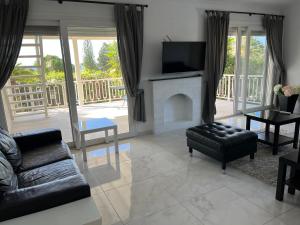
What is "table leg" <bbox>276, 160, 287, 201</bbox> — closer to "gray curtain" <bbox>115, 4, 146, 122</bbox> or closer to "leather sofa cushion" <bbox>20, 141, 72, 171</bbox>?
"leather sofa cushion" <bbox>20, 141, 72, 171</bbox>

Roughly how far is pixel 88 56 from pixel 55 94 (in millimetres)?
1378

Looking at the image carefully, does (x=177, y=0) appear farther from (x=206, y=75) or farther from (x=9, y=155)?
(x=9, y=155)

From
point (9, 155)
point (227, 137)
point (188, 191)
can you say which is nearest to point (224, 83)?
point (227, 137)

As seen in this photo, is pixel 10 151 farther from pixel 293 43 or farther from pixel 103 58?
pixel 293 43

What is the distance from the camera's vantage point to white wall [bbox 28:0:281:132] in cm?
349

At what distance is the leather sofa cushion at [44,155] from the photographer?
2.36 metres

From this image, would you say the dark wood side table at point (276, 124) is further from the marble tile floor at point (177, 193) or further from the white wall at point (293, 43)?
the white wall at point (293, 43)

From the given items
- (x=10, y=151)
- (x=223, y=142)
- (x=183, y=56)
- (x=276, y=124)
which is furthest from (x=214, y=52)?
(x=10, y=151)

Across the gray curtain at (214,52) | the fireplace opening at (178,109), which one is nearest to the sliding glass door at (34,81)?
the fireplace opening at (178,109)

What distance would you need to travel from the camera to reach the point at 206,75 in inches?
191

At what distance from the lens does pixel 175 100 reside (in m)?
4.83

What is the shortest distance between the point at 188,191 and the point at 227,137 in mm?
899

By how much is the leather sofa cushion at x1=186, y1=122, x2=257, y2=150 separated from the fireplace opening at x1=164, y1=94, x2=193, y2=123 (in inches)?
56.3

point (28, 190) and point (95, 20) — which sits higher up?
point (95, 20)
